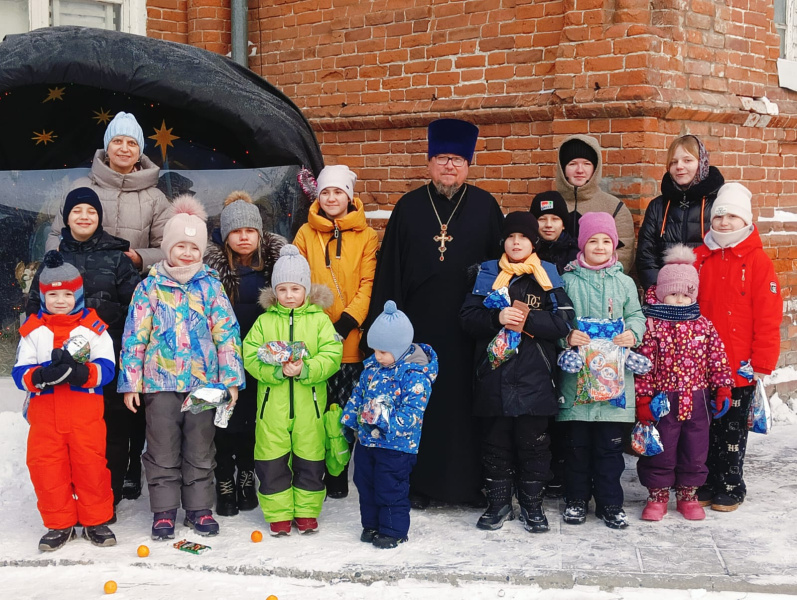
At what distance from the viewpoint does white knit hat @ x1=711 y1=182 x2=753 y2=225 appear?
4453 mm

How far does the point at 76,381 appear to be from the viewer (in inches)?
157

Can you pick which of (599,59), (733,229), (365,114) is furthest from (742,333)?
(365,114)

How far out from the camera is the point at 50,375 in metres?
3.93

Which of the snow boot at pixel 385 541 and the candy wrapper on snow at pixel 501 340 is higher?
the candy wrapper on snow at pixel 501 340

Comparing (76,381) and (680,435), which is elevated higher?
(76,381)

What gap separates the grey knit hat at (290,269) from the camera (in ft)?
13.9

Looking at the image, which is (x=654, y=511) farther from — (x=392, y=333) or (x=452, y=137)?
(x=452, y=137)

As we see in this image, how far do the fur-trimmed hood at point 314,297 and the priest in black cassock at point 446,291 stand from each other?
36cm

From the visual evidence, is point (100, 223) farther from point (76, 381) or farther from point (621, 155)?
point (621, 155)

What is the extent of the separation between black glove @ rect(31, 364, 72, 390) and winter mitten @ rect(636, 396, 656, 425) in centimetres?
268

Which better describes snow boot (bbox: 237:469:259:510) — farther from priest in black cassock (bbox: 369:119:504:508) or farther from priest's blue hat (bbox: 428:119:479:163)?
priest's blue hat (bbox: 428:119:479:163)

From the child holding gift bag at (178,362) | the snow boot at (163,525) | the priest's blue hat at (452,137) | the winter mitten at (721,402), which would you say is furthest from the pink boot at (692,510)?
the snow boot at (163,525)

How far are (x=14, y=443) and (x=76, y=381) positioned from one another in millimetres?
1575

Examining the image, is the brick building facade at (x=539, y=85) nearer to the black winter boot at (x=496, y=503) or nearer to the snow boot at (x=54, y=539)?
the black winter boot at (x=496, y=503)
